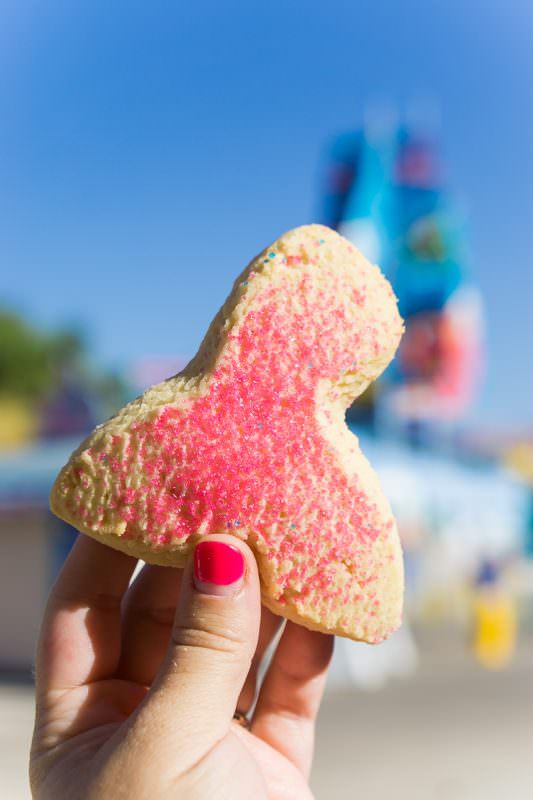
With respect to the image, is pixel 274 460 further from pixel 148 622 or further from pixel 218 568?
pixel 148 622

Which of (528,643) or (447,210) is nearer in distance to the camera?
(447,210)

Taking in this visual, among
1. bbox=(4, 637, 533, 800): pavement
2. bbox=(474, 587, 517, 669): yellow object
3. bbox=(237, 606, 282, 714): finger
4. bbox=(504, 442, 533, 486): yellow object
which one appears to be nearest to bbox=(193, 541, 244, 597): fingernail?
bbox=(237, 606, 282, 714): finger

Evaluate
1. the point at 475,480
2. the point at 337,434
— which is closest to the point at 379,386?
the point at 475,480

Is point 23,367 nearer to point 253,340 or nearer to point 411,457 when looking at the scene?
point 411,457

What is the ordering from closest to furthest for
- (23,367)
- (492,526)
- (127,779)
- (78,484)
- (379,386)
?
1. (127,779)
2. (78,484)
3. (379,386)
4. (492,526)
5. (23,367)

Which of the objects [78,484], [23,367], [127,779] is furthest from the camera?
[23,367]

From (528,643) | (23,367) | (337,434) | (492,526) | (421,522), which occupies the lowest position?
(337,434)

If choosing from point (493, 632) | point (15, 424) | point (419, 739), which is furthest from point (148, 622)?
point (15, 424)
